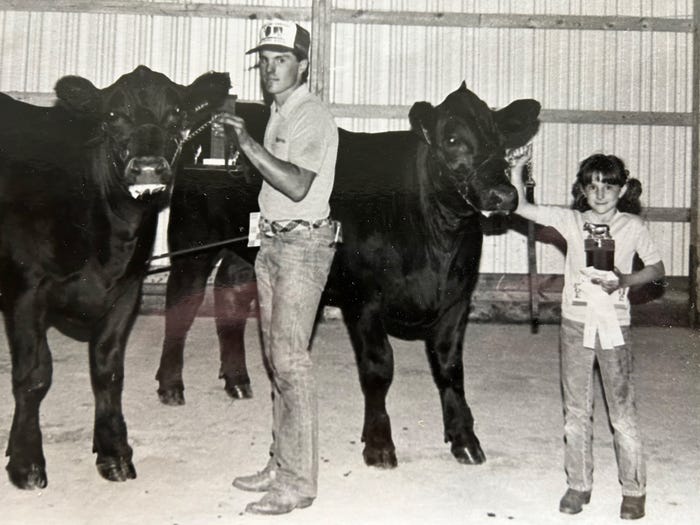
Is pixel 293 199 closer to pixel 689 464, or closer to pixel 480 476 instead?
pixel 480 476

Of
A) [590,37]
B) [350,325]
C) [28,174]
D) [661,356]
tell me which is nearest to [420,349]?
[661,356]

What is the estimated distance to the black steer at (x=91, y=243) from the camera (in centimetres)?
335

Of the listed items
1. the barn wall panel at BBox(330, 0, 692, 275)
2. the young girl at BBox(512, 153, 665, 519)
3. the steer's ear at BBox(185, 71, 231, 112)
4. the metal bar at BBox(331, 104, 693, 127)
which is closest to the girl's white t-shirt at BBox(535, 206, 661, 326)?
the young girl at BBox(512, 153, 665, 519)

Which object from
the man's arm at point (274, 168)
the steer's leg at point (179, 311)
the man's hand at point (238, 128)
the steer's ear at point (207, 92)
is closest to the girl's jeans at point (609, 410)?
the man's arm at point (274, 168)

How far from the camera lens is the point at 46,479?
3.25 m

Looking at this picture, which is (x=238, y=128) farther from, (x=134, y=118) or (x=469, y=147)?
(x=469, y=147)

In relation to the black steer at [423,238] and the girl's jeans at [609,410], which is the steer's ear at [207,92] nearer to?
the black steer at [423,238]

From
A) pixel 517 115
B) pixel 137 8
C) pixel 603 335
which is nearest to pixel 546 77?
→ pixel 517 115

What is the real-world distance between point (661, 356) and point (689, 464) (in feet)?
9.53

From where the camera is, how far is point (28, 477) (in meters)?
3.20

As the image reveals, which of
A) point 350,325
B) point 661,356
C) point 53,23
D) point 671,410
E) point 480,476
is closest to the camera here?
point 480,476

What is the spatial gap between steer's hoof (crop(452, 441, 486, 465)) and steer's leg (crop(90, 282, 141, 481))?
1600 mm

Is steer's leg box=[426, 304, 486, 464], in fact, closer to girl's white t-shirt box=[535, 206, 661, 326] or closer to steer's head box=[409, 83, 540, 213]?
steer's head box=[409, 83, 540, 213]

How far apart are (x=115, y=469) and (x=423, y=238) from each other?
1993 millimetres
